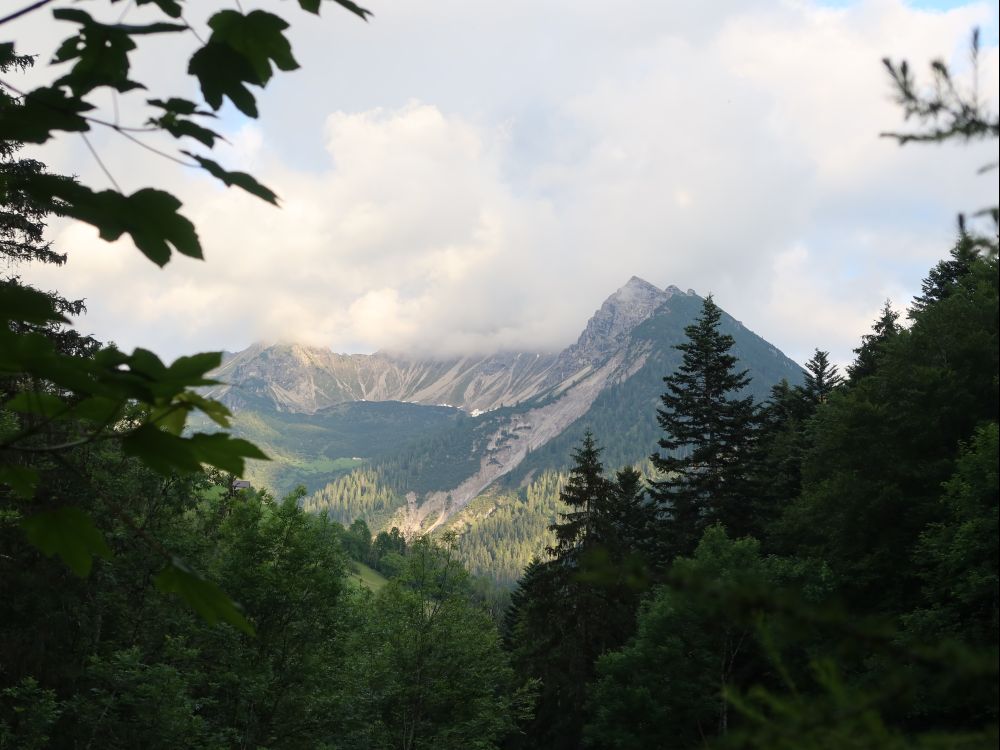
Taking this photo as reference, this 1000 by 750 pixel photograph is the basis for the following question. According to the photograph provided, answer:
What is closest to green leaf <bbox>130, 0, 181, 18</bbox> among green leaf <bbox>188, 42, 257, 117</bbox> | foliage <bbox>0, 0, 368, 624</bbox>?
foliage <bbox>0, 0, 368, 624</bbox>

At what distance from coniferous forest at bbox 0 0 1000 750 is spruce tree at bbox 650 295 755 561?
0.56 ft

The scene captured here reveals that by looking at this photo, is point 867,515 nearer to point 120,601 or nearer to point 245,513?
point 245,513

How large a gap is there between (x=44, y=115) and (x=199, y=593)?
1374 mm

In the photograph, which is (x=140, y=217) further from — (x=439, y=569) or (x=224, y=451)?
(x=439, y=569)

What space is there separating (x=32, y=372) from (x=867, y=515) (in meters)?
27.4

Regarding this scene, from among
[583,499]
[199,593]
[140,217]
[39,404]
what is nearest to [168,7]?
[140,217]

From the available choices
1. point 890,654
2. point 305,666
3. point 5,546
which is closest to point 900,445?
point 305,666

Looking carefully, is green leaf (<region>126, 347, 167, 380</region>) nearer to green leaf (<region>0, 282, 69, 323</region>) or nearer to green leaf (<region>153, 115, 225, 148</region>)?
green leaf (<region>0, 282, 69, 323</region>)

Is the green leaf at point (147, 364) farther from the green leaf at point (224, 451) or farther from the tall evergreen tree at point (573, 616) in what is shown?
the tall evergreen tree at point (573, 616)

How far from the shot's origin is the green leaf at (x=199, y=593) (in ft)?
5.92

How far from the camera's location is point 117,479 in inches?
915

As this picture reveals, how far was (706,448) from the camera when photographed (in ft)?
124

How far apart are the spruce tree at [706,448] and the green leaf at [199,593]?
3409 cm

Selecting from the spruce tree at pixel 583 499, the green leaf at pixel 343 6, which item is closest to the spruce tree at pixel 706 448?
the spruce tree at pixel 583 499
